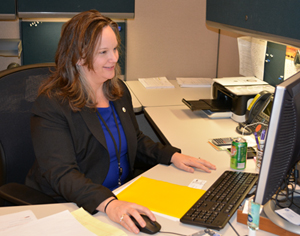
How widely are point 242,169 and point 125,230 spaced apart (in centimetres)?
58

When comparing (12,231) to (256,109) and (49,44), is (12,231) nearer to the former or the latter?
(256,109)

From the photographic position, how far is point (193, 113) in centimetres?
212

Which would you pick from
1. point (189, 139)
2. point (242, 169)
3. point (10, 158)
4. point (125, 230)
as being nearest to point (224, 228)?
point (125, 230)

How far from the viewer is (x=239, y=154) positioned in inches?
55.2

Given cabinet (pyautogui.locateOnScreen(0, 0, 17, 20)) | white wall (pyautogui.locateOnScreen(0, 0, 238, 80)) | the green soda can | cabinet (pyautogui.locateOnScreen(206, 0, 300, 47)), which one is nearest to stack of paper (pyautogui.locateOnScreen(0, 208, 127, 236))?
the green soda can

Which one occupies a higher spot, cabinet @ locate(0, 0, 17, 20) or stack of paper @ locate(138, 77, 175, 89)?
cabinet @ locate(0, 0, 17, 20)

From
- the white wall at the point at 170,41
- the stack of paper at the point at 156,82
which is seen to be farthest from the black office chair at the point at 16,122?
the white wall at the point at 170,41

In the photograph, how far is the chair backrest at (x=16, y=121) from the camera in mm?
1516

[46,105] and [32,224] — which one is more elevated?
[46,105]

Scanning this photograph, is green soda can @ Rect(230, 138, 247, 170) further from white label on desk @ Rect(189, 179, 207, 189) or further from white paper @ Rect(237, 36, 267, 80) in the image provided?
white paper @ Rect(237, 36, 267, 80)

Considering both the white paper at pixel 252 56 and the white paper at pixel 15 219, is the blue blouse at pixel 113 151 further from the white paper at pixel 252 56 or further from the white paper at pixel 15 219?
the white paper at pixel 252 56

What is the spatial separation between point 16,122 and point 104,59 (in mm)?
452

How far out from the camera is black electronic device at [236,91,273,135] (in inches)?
72.1

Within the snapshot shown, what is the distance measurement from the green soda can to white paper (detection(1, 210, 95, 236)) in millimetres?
643
